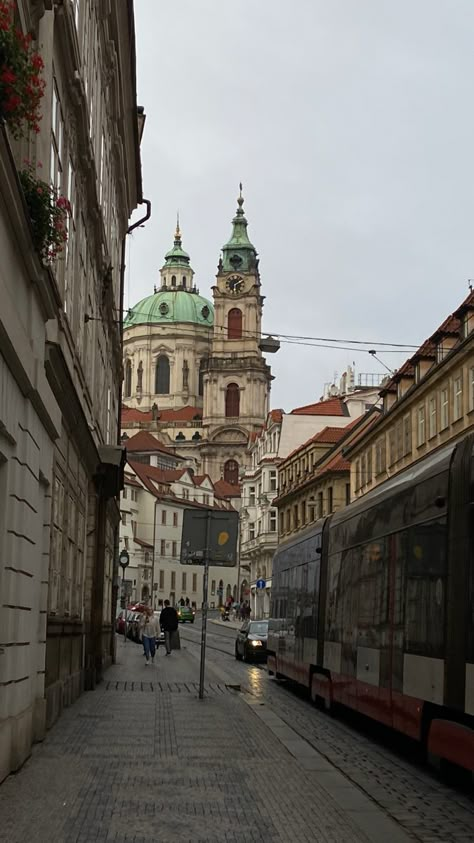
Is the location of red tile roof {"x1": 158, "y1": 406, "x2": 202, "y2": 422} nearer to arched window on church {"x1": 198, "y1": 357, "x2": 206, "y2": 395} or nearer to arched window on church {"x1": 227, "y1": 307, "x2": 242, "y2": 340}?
arched window on church {"x1": 198, "y1": 357, "x2": 206, "y2": 395}

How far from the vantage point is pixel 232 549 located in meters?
21.5

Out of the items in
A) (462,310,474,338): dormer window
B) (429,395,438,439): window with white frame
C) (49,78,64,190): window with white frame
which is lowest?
(49,78,64,190): window with white frame

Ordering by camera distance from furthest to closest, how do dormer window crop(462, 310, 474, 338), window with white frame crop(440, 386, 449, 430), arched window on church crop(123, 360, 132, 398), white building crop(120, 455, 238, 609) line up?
arched window on church crop(123, 360, 132, 398) < white building crop(120, 455, 238, 609) < window with white frame crop(440, 386, 449, 430) < dormer window crop(462, 310, 474, 338)

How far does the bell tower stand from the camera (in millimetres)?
165625

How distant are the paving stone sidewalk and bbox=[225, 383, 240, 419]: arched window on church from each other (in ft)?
491

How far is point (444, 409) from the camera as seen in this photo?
1756 inches

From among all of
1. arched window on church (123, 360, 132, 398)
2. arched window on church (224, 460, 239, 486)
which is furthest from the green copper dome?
arched window on church (224, 460, 239, 486)

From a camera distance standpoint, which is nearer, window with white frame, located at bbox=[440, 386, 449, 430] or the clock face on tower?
window with white frame, located at bbox=[440, 386, 449, 430]

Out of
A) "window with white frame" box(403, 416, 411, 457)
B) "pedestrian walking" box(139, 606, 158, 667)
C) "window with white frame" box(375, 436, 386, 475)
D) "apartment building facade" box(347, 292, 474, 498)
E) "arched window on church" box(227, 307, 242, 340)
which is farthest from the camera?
"arched window on church" box(227, 307, 242, 340)

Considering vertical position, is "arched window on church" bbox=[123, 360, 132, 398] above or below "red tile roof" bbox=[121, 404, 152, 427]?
above

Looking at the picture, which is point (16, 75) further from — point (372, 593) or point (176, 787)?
point (372, 593)

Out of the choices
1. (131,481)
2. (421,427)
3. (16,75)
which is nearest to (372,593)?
(16,75)

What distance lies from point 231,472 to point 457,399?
405 ft

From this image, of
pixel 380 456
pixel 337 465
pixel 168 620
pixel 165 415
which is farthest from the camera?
pixel 165 415
